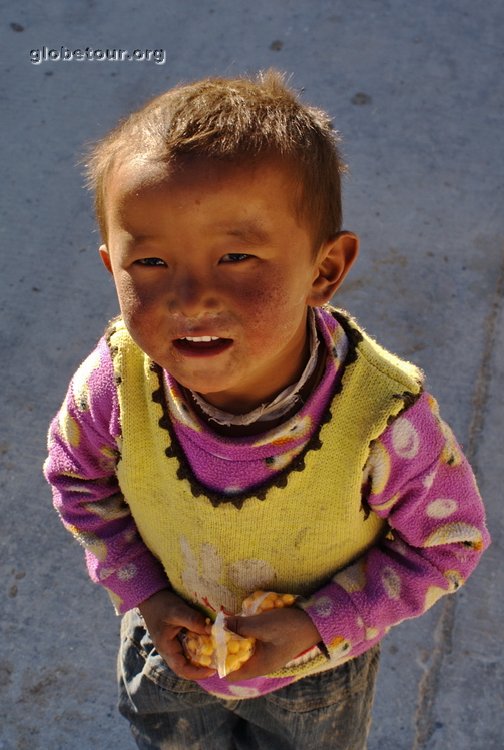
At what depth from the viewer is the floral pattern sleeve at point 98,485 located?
1435 mm

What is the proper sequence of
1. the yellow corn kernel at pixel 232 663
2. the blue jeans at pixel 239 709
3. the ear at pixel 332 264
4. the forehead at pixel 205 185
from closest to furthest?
the forehead at pixel 205 185 → the ear at pixel 332 264 → the yellow corn kernel at pixel 232 663 → the blue jeans at pixel 239 709

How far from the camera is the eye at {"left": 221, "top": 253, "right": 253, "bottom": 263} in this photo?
114 cm

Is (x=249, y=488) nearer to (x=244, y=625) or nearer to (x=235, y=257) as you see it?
(x=244, y=625)

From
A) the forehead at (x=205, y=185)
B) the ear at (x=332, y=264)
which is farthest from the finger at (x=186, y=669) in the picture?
the forehead at (x=205, y=185)

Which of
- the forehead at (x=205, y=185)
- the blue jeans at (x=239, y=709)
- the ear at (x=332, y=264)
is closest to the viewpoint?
the forehead at (x=205, y=185)

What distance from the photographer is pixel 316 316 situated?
1378 mm

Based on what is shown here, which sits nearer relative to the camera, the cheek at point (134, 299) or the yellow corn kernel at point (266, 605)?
the cheek at point (134, 299)

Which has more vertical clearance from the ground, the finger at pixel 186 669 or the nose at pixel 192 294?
the nose at pixel 192 294

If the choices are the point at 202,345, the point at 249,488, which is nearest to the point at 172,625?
the point at 249,488

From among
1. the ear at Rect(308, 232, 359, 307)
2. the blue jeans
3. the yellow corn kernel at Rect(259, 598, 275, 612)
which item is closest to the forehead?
the ear at Rect(308, 232, 359, 307)

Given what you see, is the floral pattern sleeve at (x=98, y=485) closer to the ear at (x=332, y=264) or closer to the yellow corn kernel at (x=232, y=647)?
the yellow corn kernel at (x=232, y=647)

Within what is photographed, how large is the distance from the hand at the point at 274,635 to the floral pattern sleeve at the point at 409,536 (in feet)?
0.07

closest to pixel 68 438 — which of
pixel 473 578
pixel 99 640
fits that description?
pixel 99 640

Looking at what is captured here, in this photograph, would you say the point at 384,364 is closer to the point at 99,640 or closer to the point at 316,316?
the point at 316,316
